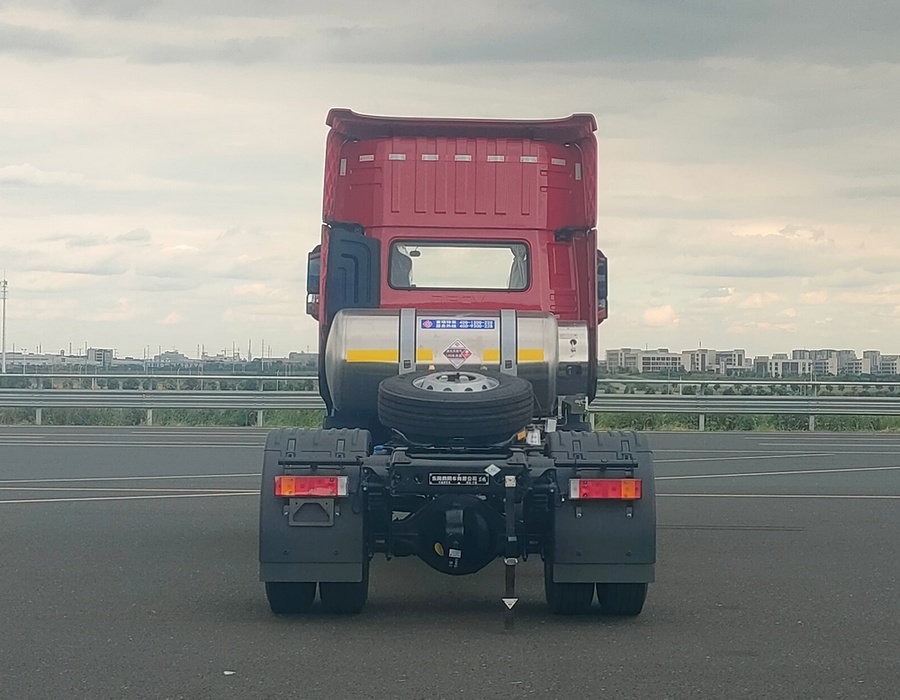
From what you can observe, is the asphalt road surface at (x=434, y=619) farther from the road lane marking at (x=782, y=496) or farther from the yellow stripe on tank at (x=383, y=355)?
the yellow stripe on tank at (x=383, y=355)

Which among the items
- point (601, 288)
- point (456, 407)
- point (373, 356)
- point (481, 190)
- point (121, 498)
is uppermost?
point (481, 190)

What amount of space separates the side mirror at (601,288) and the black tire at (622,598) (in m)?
3.65

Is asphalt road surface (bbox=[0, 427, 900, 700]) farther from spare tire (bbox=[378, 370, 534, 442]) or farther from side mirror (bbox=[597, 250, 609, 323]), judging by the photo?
side mirror (bbox=[597, 250, 609, 323])

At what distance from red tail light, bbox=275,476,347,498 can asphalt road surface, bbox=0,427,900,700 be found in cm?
74

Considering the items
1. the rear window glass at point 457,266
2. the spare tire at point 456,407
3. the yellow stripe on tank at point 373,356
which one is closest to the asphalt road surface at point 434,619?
the spare tire at point 456,407

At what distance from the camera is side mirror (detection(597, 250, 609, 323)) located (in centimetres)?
1163

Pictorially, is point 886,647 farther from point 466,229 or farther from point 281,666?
point 466,229

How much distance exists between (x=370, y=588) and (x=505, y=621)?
5.90ft

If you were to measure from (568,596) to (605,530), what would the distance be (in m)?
0.50

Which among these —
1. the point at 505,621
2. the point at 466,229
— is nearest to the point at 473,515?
the point at 505,621

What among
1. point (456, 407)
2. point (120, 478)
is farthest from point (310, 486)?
point (120, 478)

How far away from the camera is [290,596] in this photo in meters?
8.40

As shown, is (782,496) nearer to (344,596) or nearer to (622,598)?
(622,598)

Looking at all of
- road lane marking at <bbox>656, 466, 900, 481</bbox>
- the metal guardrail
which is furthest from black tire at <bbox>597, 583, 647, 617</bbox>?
the metal guardrail
